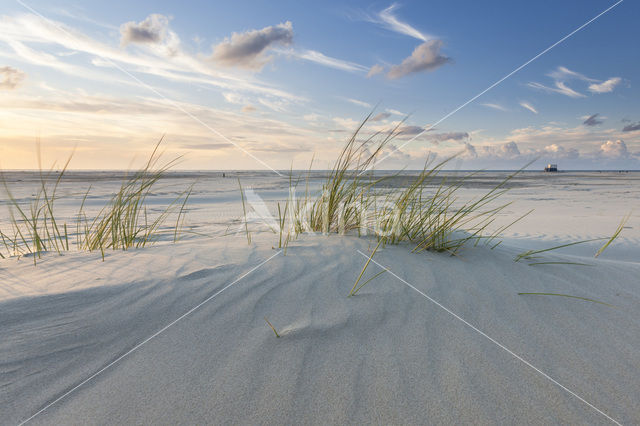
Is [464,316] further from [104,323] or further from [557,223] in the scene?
[557,223]

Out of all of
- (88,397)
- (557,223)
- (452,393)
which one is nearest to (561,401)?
(452,393)

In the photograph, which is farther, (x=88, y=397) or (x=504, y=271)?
(x=504, y=271)

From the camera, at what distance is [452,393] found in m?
1.13

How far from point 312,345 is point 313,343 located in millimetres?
13

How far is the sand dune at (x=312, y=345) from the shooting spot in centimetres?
107

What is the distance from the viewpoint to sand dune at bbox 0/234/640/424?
1070 mm

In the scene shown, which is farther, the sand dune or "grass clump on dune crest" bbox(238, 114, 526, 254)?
"grass clump on dune crest" bbox(238, 114, 526, 254)

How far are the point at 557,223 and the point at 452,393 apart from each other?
6.35 meters

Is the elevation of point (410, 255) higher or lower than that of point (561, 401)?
higher

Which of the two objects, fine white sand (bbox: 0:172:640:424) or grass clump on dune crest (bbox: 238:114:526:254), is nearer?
fine white sand (bbox: 0:172:640:424)

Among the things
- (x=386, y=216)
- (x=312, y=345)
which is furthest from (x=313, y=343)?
(x=386, y=216)

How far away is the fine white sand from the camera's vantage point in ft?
3.51

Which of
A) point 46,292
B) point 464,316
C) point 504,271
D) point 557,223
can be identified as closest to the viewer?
point 464,316

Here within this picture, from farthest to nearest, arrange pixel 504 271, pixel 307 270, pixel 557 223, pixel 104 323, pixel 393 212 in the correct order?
pixel 557 223
pixel 393 212
pixel 504 271
pixel 307 270
pixel 104 323
